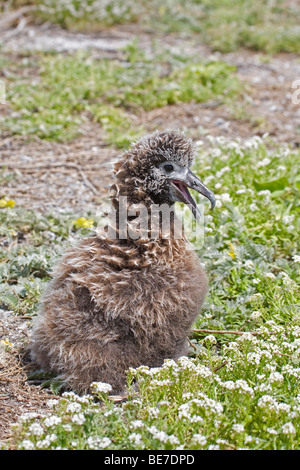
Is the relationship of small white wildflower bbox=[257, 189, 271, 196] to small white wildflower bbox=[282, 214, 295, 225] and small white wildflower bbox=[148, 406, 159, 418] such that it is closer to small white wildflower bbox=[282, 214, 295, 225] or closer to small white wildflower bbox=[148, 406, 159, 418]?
small white wildflower bbox=[282, 214, 295, 225]

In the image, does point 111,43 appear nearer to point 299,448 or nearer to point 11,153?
point 11,153

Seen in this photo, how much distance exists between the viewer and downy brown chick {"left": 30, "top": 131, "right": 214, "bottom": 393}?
3682mm

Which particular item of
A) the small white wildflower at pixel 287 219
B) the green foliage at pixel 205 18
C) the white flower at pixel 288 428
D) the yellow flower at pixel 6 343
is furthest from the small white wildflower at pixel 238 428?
the green foliage at pixel 205 18

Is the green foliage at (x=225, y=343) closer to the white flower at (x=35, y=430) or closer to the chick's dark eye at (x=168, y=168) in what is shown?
the white flower at (x=35, y=430)

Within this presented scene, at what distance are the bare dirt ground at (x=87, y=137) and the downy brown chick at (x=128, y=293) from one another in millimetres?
339

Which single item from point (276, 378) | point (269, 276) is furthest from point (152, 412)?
point (269, 276)

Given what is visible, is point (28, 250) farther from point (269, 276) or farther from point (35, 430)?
point (35, 430)

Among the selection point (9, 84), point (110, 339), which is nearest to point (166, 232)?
point (110, 339)

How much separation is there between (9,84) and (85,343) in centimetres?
642

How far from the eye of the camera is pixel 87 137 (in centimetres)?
781

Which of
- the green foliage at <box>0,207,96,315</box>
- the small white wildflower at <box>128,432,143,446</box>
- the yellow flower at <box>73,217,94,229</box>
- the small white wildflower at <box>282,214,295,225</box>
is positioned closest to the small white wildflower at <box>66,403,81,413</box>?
the small white wildflower at <box>128,432,143,446</box>

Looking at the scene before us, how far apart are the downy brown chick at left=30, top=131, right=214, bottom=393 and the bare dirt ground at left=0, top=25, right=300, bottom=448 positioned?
339mm

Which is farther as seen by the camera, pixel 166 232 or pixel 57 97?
pixel 57 97
